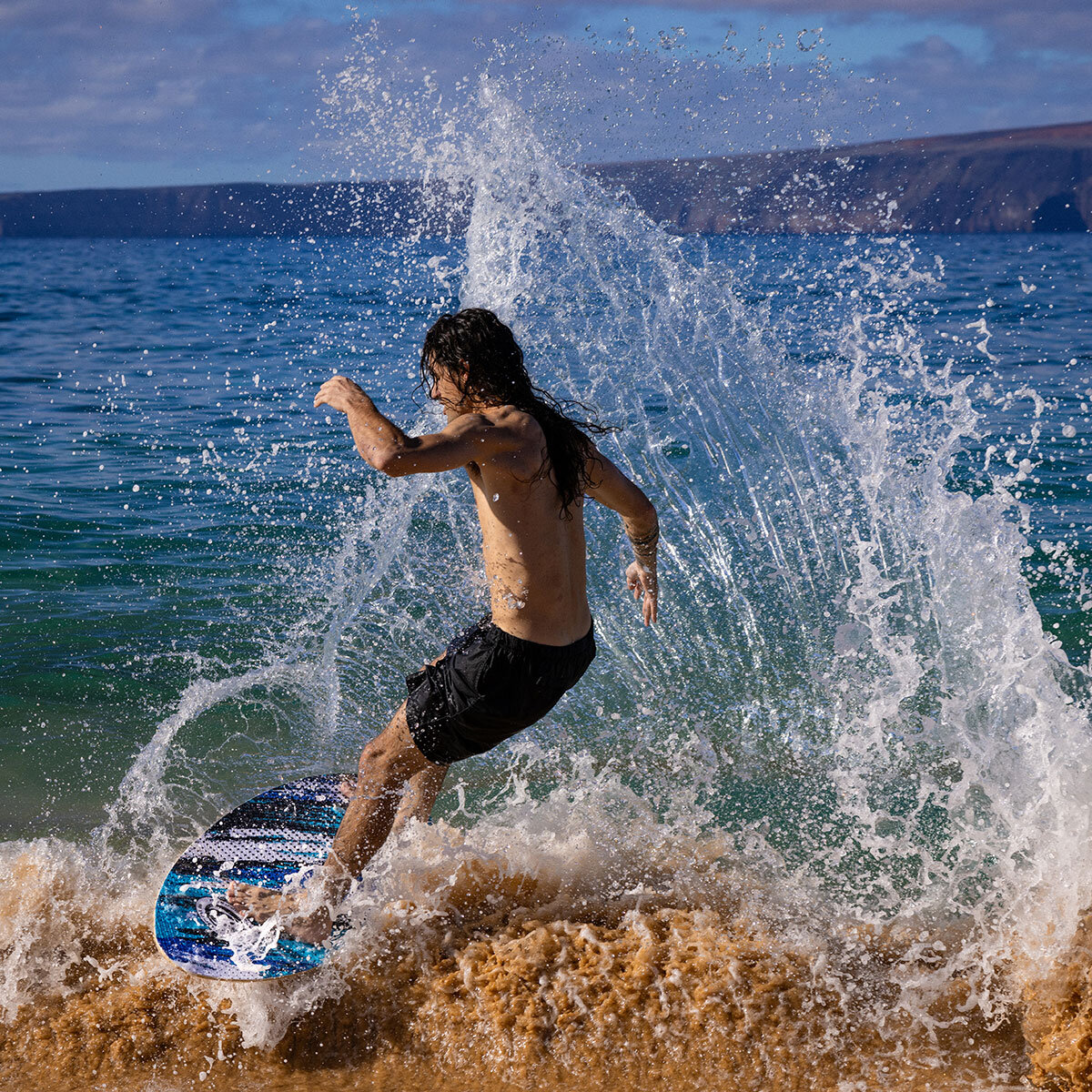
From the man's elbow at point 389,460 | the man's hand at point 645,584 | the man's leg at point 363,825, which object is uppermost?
the man's elbow at point 389,460

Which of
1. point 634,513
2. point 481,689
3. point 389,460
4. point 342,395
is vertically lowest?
point 481,689

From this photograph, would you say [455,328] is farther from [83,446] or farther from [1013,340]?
[1013,340]

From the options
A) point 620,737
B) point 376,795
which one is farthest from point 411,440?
point 620,737

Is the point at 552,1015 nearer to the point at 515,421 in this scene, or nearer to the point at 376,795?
the point at 376,795

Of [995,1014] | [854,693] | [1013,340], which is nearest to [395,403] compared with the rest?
[854,693]

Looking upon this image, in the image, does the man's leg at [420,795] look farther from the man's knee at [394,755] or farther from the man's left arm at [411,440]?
the man's left arm at [411,440]

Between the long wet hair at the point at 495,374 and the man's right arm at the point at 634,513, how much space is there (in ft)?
0.72

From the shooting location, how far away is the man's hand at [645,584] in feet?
13.0

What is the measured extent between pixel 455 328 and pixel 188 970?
2117 millimetres

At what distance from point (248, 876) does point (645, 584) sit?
5.66 ft

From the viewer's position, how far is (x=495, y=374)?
325cm

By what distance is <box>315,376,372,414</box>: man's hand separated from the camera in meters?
3.08

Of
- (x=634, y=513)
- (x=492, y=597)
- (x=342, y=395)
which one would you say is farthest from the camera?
(x=634, y=513)

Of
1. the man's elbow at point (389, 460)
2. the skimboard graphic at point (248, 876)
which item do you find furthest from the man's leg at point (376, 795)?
the man's elbow at point (389, 460)
